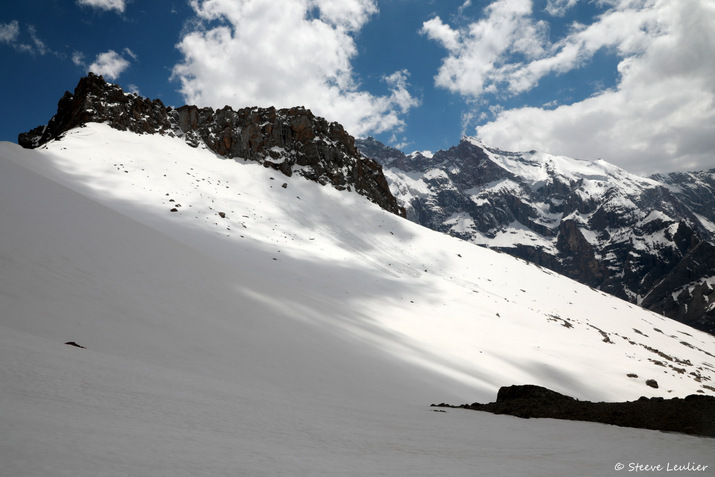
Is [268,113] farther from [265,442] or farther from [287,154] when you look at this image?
[265,442]

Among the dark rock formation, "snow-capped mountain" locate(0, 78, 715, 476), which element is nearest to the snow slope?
"snow-capped mountain" locate(0, 78, 715, 476)

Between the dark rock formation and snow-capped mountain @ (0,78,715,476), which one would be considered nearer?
snow-capped mountain @ (0,78,715,476)

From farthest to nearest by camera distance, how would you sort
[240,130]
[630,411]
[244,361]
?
[240,130], [244,361], [630,411]

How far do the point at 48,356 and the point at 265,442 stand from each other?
124 inches

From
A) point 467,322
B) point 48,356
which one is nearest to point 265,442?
point 48,356

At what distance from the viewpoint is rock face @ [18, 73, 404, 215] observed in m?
58.1

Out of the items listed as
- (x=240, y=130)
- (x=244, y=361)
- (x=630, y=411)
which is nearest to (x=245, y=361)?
(x=244, y=361)

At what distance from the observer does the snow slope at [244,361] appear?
2838 millimetres

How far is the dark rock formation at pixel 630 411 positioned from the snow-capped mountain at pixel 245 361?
716 mm

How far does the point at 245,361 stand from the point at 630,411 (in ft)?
27.2

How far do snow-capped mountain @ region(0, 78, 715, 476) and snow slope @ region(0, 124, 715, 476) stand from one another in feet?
0.12

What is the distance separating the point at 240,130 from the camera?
230 ft

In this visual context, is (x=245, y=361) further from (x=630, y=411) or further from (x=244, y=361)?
(x=630, y=411)

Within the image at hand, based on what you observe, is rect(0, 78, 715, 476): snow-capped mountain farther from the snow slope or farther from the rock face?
the rock face
